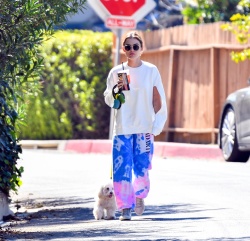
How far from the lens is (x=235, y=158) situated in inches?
628

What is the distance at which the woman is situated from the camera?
1005 centimetres

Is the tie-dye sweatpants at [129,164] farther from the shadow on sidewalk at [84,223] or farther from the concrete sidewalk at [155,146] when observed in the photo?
the concrete sidewalk at [155,146]

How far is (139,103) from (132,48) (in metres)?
0.48

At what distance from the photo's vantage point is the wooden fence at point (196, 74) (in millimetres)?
19688

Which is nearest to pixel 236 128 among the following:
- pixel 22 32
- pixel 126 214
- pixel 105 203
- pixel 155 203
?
pixel 155 203

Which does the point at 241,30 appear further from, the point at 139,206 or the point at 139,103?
the point at 139,206

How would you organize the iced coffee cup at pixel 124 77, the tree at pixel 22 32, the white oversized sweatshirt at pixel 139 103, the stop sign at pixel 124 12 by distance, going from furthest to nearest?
the stop sign at pixel 124 12, the white oversized sweatshirt at pixel 139 103, the iced coffee cup at pixel 124 77, the tree at pixel 22 32

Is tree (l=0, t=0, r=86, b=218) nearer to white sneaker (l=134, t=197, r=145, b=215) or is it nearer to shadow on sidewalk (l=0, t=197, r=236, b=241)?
shadow on sidewalk (l=0, t=197, r=236, b=241)

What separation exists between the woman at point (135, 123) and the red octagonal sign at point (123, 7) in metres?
9.64

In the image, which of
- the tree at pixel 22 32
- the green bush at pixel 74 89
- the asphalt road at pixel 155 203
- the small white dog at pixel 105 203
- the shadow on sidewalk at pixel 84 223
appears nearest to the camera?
the asphalt road at pixel 155 203

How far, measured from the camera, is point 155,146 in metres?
19.2

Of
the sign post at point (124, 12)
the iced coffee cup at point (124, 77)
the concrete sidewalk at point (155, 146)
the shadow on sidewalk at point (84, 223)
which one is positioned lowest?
the shadow on sidewalk at point (84, 223)

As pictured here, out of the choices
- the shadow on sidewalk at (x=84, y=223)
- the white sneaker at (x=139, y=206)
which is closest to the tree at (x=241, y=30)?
the shadow on sidewalk at (x=84, y=223)

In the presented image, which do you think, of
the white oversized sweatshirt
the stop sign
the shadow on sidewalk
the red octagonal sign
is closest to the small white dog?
the shadow on sidewalk
